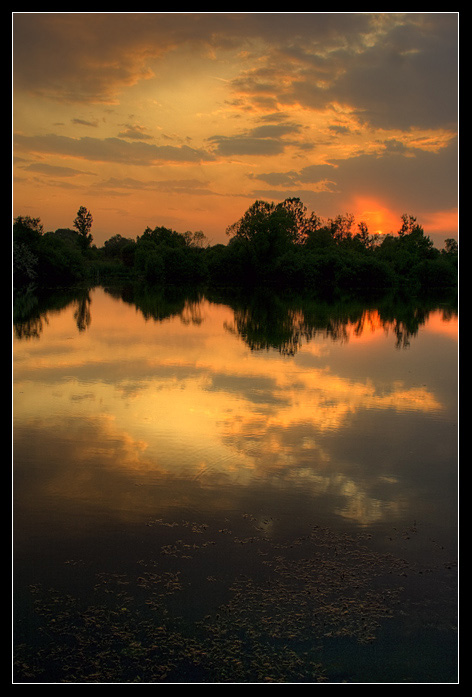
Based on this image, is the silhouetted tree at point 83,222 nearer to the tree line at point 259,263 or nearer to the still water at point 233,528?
the tree line at point 259,263

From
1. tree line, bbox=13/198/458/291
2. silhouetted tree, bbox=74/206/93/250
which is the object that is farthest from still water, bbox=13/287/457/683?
silhouetted tree, bbox=74/206/93/250

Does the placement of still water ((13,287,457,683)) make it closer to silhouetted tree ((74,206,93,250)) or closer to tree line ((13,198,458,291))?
tree line ((13,198,458,291))

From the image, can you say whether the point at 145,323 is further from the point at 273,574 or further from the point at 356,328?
the point at 273,574

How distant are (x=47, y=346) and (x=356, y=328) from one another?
1514cm

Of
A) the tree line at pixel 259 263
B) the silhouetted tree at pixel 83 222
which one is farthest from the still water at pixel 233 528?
the silhouetted tree at pixel 83 222

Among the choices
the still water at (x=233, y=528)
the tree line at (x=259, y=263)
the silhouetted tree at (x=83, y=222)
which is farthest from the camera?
the silhouetted tree at (x=83, y=222)

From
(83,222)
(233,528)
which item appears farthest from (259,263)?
(233,528)

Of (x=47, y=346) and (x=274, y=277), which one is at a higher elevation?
(x=274, y=277)

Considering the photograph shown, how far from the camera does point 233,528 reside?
720cm

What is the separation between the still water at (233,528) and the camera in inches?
198

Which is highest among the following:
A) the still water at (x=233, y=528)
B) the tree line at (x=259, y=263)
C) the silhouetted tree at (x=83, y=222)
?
the silhouetted tree at (x=83, y=222)

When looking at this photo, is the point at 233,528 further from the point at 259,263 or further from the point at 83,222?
the point at 83,222
